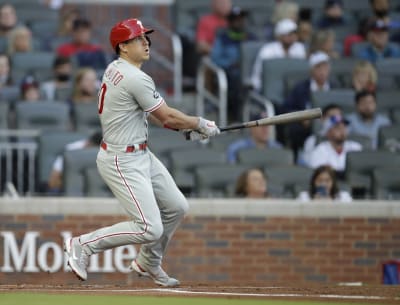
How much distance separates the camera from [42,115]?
14734mm

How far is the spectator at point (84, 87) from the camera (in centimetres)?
1483

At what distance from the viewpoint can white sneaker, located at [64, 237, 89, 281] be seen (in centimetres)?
984

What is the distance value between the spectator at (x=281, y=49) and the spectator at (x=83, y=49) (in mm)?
1860

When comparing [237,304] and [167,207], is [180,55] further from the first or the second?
[237,304]

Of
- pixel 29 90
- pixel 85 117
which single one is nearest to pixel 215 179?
pixel 85 117

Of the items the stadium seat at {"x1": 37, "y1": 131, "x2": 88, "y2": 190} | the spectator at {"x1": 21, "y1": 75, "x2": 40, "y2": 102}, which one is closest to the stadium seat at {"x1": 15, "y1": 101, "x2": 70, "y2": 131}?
the spectator at {"x1": 21, "y1": 75, "x2": 40, "y2": 102}

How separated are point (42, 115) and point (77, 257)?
5086 mm

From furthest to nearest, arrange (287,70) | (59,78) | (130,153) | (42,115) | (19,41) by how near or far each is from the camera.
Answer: (19,41) < (287,70) < (59,78) < (42,115) < (130,153)

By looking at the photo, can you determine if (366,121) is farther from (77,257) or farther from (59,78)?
(77,257)

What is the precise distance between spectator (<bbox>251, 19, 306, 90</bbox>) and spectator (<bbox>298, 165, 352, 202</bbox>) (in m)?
2.81

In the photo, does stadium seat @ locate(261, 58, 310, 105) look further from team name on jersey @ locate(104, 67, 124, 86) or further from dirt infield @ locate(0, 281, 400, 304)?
team name on jersey @ locate(104, 67, 124, 86)

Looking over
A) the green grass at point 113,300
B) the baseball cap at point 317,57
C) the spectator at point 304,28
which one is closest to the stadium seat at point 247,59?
the baseball cap at point 317,57

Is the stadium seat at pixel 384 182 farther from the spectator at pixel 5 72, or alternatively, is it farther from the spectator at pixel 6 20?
the spectator at pixel 6 20

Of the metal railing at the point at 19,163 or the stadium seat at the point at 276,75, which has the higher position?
the stadium seat at the point at 276,75
